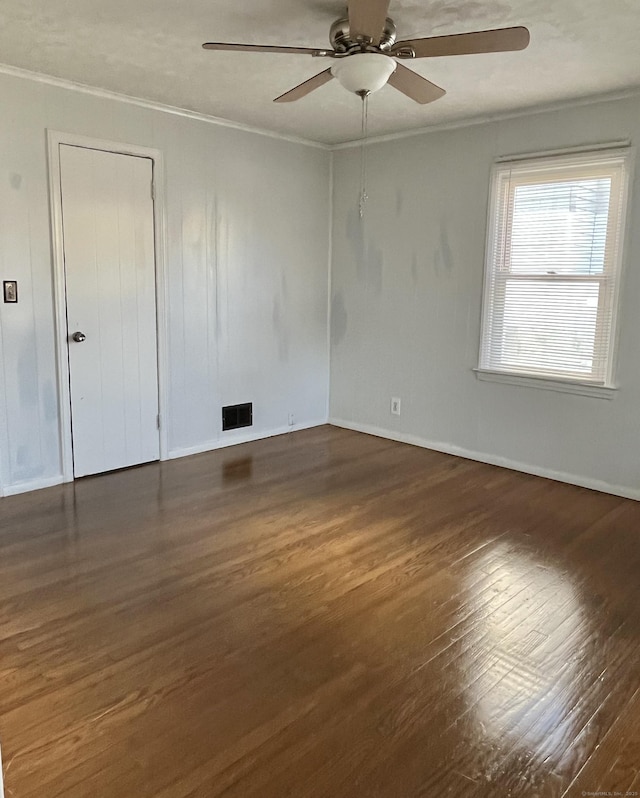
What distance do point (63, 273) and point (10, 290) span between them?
0.32 m

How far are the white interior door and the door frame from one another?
0.03 m

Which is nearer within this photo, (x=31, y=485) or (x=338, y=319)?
(x=31, y=485)

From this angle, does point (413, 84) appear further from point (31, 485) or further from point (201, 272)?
point (31, 485)

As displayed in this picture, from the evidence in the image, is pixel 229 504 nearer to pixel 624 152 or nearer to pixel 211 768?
pixel 211 768

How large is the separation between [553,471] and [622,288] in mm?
1251

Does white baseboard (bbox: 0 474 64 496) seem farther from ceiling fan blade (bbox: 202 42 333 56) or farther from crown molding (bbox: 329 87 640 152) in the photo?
crown molding (bbox: 329 87 640 152)

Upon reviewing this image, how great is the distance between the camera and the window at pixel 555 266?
3.89 metres

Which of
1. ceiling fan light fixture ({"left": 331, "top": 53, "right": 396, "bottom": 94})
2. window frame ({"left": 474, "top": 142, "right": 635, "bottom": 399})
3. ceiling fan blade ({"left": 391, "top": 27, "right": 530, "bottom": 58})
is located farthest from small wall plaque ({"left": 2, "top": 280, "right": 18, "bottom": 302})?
window frame ({"left": 474, "top": 142, "right": 635, "bottom": 399})

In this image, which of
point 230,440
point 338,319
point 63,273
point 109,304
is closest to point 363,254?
point 338,319

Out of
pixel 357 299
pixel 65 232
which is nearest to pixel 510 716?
pixel 65 232

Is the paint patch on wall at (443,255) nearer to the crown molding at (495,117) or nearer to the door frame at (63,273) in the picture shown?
the crown molding at (495,117)

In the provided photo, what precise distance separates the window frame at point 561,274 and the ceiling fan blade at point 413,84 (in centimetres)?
138

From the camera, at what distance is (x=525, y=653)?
7.66ft

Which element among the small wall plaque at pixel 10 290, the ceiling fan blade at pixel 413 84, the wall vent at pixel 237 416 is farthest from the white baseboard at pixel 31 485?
the ceiling fan blade at pixel 413 84
